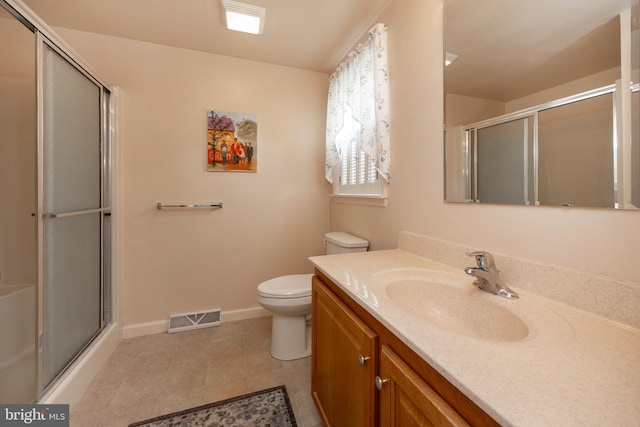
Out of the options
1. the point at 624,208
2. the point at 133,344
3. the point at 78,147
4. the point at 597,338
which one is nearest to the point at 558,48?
the point at 624,208

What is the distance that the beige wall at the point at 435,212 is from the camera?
2.35 feet

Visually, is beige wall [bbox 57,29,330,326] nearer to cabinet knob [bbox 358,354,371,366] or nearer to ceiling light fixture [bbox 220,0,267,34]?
ceiling light fixture [bbox 220,0,267,34]

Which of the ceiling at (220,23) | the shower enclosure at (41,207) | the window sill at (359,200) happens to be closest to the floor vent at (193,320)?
the shower enclosure at (41,207)

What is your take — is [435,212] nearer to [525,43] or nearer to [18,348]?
[525,43]

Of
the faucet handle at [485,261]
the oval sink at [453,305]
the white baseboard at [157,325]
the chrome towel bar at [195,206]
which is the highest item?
the chrome towel bar at [195,206]

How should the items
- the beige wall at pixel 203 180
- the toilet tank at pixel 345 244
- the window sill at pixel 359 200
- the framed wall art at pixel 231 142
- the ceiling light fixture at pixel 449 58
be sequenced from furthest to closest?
the framed wall art at pixel 231 142
the beige wall at pixel 203 180
the toilet tank at pixel 345 244
the window sill at pixel 359 200
the ceiling light fixture at pixel 449 58

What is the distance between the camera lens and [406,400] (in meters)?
0.61

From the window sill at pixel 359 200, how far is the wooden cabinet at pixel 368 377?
71 cm

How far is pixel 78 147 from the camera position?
61.0 inches

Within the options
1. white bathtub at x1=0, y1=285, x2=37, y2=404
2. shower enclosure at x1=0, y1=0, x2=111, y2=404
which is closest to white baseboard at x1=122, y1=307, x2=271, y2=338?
shower enclosure at x1=0, y1=0, x2=111, y2=404

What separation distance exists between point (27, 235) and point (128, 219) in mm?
713

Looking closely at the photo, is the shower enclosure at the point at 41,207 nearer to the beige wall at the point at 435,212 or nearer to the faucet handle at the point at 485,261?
the beige wall at the point at 435,212

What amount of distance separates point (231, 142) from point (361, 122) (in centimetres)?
116

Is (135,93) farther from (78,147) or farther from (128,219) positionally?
(128,219)
